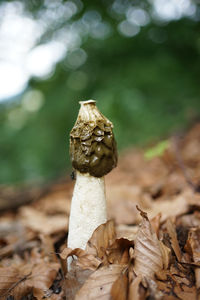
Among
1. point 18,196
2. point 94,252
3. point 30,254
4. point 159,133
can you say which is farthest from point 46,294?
point 159,133

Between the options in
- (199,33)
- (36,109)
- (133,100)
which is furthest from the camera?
(36,109)

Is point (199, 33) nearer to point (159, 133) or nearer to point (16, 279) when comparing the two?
point (159, 133)

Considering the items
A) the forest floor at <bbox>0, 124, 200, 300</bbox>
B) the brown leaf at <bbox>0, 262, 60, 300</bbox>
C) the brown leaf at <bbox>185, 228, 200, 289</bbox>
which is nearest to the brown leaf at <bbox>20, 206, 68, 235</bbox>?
the forest floor at <bbox>0, 124, 200, 300</bbox>

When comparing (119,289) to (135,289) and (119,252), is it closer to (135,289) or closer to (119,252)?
(135,289)

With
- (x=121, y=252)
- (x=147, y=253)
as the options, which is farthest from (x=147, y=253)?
(x=121, y=252)

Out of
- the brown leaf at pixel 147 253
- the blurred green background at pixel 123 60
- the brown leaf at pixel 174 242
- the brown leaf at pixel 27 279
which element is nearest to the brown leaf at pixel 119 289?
the brown leaf at pixel 147 253

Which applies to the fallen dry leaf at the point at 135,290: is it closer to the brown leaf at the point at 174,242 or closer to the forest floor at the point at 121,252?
the forest floor at the point at 121,252

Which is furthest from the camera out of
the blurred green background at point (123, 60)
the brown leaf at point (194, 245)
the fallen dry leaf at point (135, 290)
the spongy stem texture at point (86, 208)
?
the blurred green background at point (123, 60)
